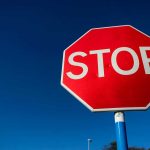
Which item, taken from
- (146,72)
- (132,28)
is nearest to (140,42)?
(132,28)

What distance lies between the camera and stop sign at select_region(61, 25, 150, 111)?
168 cm

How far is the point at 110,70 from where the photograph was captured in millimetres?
1804

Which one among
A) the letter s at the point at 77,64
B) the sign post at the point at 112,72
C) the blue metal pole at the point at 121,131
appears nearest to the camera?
the blue metal pole at the point at 121,131

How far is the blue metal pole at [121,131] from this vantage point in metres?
1.51

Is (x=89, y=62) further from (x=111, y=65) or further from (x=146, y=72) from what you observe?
(x=146, y=72)

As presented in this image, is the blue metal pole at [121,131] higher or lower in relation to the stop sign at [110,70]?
lower

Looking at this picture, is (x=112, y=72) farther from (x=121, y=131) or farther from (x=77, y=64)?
(x=121, y=131)

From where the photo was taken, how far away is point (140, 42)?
1.99 metres

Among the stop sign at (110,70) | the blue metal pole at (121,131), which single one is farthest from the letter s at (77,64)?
the blue metal pole at (121,131)

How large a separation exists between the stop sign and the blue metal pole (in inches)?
2.5

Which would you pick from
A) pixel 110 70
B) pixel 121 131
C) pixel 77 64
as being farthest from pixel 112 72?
pixel 121 131

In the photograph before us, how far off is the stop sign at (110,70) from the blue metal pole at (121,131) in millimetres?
62

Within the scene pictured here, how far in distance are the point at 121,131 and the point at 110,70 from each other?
47 cm

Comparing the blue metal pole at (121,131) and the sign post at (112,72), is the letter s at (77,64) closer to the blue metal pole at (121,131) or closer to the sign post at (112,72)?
the sign post at (112,72)
